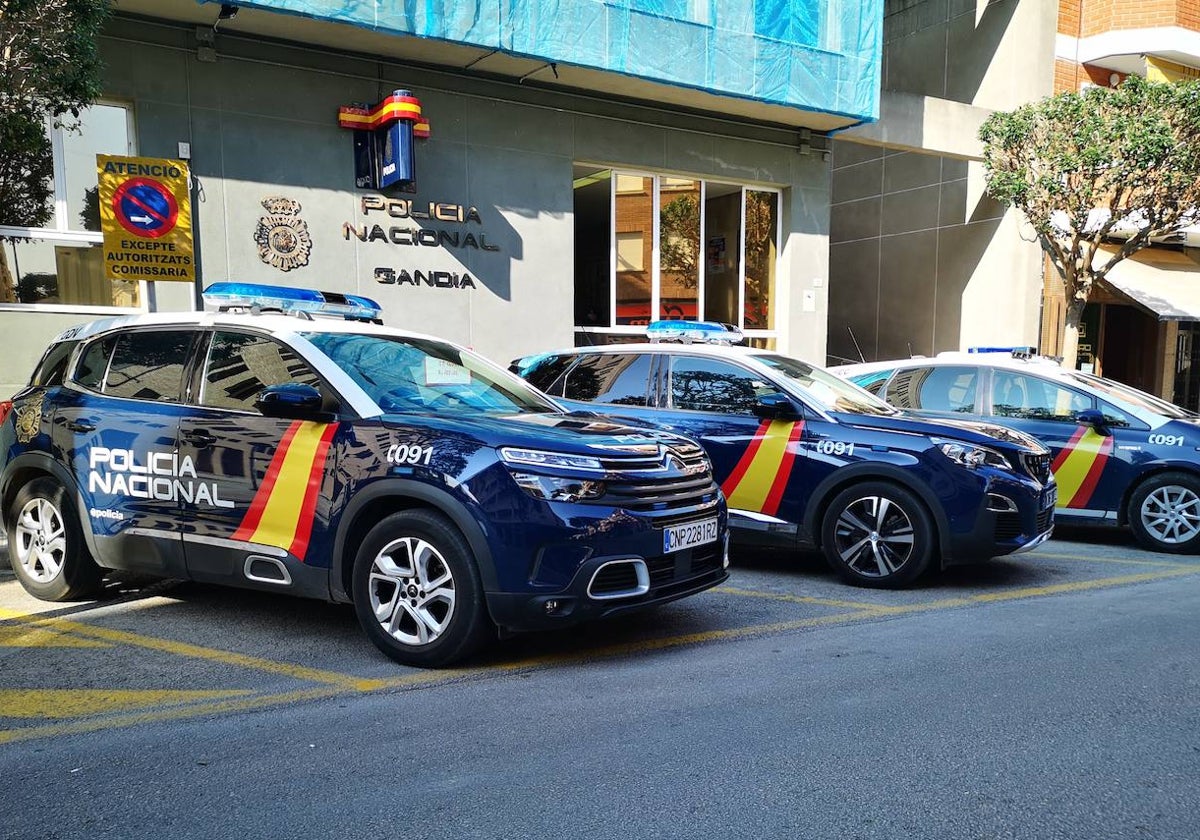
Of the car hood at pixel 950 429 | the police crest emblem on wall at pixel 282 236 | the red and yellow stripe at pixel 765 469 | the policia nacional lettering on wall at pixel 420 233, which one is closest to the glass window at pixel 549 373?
the red and yellow stripe at pixel 765 469

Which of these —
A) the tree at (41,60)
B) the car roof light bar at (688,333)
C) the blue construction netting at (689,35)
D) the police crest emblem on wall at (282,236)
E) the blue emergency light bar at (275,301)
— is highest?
the blue construction netting at (689,35)

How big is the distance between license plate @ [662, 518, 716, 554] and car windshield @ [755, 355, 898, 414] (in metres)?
2.27

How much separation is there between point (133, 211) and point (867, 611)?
30.4 ft

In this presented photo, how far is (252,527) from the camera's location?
4867mm

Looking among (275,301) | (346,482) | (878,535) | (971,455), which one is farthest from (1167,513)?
(275,301)

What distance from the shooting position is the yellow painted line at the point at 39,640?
4965 mm

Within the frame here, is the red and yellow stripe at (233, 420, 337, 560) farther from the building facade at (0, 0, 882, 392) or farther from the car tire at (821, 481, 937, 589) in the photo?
the building facade at (0, 0, 882, 392)

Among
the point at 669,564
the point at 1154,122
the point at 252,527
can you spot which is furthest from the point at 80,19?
the point at 1154,122

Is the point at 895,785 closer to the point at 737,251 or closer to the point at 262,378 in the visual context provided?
the point at 262,378

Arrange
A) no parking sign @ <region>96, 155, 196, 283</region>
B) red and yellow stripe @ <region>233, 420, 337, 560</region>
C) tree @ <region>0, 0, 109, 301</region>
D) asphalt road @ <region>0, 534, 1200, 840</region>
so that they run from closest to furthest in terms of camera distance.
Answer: asphalt road @ <region>0, 534, 1200, 840</region> → red and yellow stripe @ <region>233, 420, 337, 560</region> → tree @ <region>0, 0, 109, 301</region> → no parking sign @ <region>96, 155, 196, 283</region>

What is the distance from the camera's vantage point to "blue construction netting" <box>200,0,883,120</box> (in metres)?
11.5

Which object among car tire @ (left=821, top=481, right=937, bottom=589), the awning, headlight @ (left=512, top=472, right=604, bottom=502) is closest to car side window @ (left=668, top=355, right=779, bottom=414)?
car tire @ (left=821, top=481, right=937, bottom=589)

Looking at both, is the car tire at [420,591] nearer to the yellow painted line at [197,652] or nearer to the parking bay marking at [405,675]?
the parking bay marking at [405,675]

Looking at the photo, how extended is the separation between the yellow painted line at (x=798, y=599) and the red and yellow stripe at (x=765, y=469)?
2.26ft
